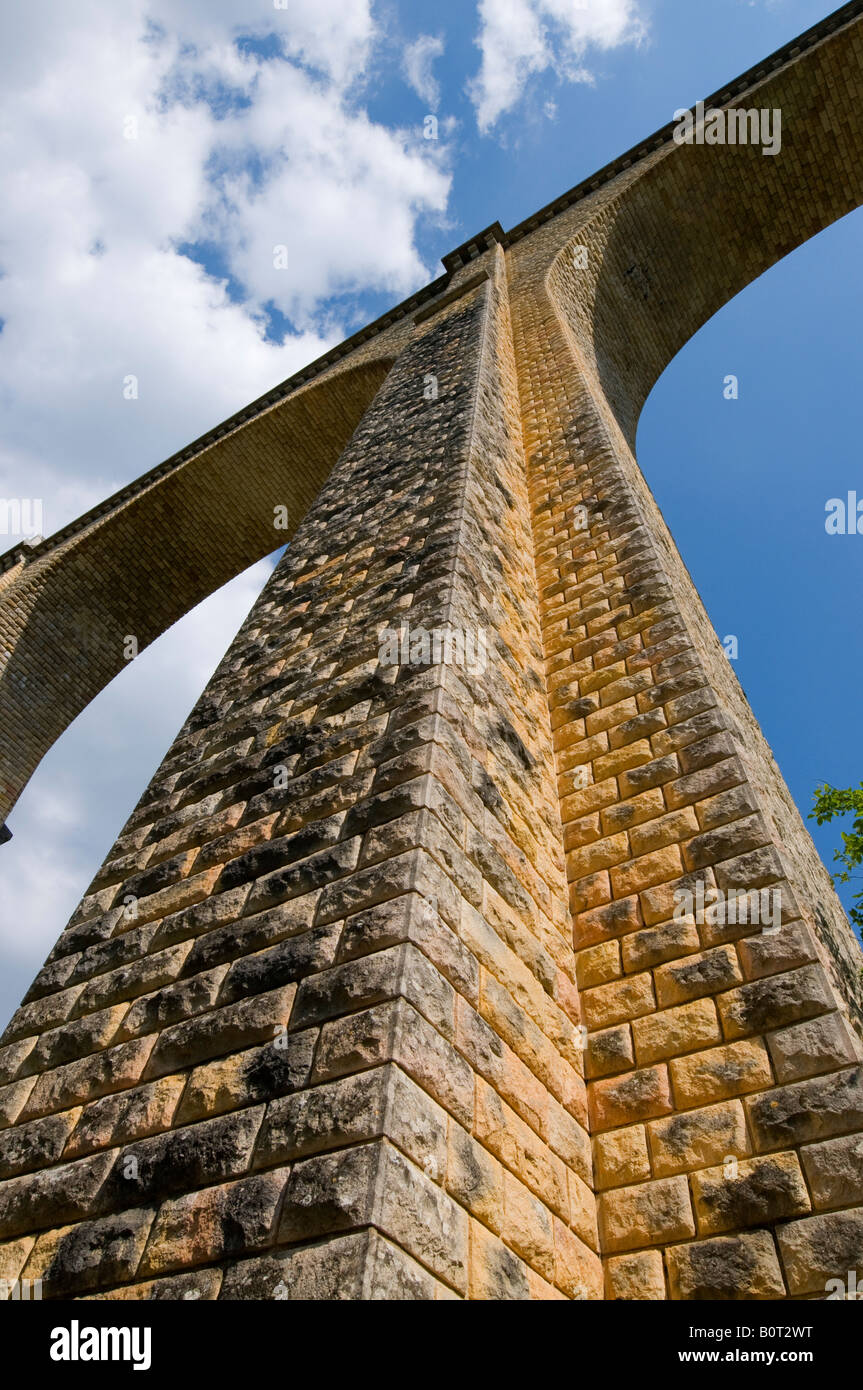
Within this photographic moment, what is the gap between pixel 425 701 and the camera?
3.21 meters

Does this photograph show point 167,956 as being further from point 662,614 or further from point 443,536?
point 662,614

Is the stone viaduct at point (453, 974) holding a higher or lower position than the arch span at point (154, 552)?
lower

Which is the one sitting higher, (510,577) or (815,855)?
(510,577)

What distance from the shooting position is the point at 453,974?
2.46 metres

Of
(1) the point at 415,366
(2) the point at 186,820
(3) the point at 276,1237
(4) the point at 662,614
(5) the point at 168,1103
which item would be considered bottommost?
(3) the point at 276,1237

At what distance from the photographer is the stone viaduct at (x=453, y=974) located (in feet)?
6.82

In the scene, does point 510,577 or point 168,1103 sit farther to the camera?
point 510,577

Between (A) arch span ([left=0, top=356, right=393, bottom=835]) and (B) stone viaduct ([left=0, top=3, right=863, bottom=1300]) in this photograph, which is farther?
(A) arch span ([left=0, top=356, right=393, bottom=835])

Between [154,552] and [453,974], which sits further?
[154,552]

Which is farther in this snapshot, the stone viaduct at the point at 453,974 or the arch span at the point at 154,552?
the arch span at the point at 154,552

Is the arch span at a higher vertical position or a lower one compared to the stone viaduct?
higher

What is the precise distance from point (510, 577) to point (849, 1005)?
2.73 meters

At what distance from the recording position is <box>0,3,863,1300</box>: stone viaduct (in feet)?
6.82

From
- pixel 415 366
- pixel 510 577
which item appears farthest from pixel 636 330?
pixel 510 577
